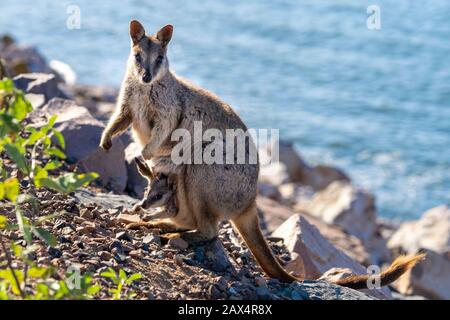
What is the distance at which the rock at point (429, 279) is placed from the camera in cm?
1143

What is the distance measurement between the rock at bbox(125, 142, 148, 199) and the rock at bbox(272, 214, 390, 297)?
6.09 ft

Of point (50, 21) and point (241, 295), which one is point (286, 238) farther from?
point (50, 21)

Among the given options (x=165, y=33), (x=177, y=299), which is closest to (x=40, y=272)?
(x=177, y=299)

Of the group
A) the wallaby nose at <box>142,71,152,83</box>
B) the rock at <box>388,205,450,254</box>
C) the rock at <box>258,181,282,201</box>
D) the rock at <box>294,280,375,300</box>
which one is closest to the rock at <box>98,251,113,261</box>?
the rock at <box>294,280,375,300</box>

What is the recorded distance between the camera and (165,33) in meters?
8.78

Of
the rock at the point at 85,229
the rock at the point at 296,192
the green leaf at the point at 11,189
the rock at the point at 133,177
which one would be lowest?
the rock at the point at 296,192

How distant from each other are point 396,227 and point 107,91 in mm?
7748

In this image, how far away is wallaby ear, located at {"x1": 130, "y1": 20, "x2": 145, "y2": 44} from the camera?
871 centimetres

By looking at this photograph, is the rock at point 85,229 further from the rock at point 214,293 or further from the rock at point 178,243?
the rock at point 214,293

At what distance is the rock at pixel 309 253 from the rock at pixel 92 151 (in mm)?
2042

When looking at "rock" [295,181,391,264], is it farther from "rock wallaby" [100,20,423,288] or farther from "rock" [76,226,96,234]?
"rock" [76,226,96,234]

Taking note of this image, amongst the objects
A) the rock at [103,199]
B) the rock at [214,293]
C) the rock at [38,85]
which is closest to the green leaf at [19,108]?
the rock at [214,293]

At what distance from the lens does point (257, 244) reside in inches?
319
